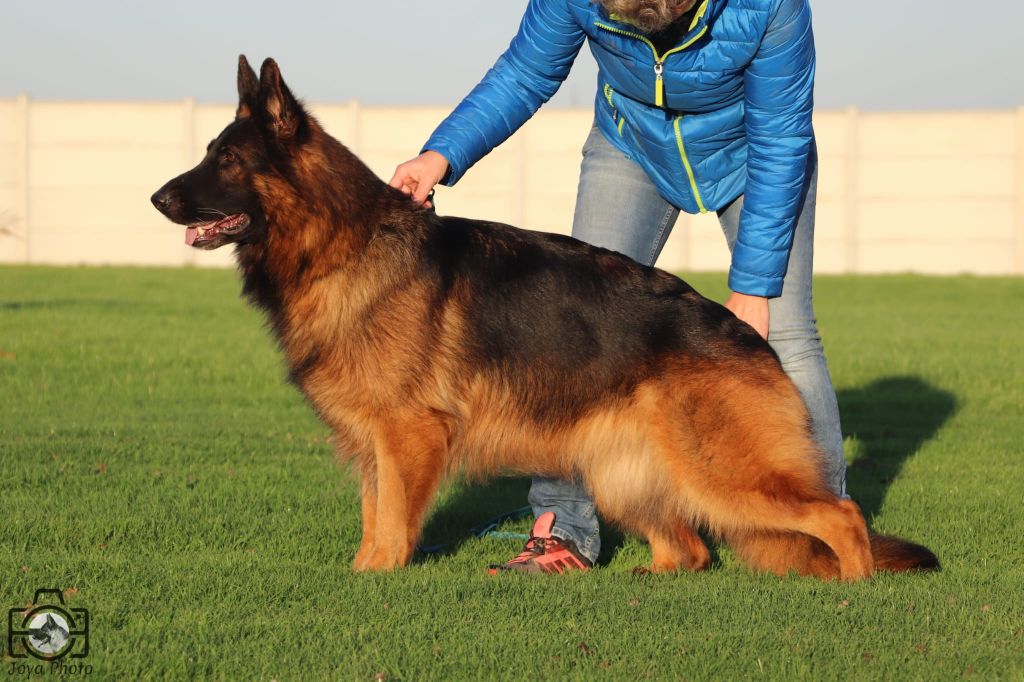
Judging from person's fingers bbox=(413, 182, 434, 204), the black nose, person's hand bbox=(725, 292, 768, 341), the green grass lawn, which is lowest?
the green grass lawn

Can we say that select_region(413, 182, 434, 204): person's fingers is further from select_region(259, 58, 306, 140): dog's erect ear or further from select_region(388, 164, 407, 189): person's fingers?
Result: select_region(259, 58, 306, 140): dog's erect ear

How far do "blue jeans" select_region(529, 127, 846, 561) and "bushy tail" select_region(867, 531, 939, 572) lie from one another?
0.32 metres

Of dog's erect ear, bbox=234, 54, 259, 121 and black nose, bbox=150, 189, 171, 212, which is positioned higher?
dog's erect ear, bbox=234, 54, 259, 121

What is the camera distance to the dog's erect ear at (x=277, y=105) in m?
4.56

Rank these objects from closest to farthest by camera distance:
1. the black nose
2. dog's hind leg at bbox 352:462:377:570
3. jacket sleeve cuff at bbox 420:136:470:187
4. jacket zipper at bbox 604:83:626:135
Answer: the black nose → dog's hind leg at bbox 352:462:377:570 → jacket sleeve cuff at bbox 420:136:470:187 → jacket zipper at bbox 604:83:626:135

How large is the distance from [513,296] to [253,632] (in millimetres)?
1751

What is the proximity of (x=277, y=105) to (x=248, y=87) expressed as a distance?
156mm

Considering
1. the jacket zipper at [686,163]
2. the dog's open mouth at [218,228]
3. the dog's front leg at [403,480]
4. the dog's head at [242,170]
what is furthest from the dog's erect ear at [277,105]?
the jacket zipper at [686,163]

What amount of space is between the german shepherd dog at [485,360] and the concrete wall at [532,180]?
A: 24.3 m

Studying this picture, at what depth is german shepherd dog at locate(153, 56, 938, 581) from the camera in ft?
15.4

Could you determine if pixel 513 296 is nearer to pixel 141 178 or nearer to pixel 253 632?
pixel 253 632

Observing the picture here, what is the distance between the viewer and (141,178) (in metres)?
30.3

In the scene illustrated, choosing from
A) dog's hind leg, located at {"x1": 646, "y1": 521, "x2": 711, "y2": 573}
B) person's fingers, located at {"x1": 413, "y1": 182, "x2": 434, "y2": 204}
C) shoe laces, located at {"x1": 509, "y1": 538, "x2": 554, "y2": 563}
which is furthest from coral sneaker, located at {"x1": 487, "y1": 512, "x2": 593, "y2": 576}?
person's fingers, located at {"x1": 413, "y1": 182, "x2": 434, "y2": 204}

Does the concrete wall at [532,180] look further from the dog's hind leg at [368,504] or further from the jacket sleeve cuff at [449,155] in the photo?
the dog's hind leg at [368,504]
